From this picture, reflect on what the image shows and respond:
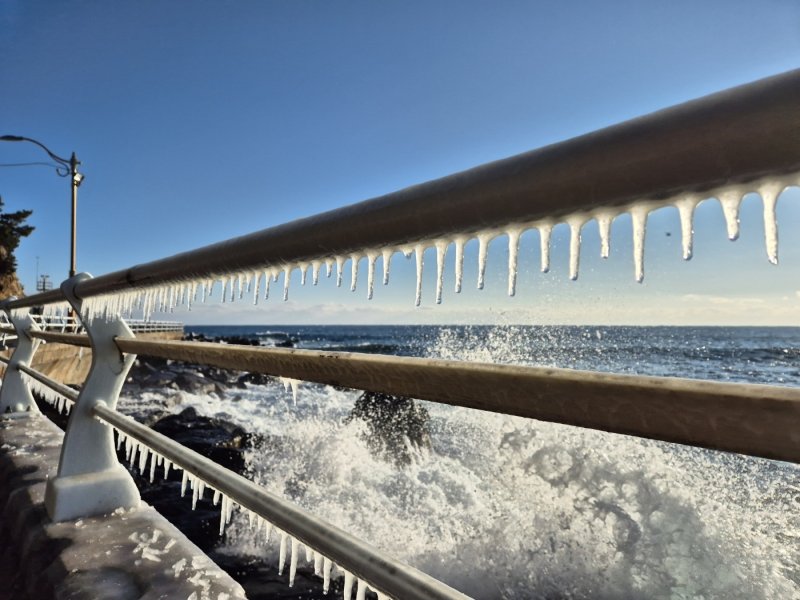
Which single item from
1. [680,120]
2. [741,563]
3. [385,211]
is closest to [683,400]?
[680,120]

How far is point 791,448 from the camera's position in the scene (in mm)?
436

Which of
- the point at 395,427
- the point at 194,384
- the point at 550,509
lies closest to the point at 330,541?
the point at 550,509

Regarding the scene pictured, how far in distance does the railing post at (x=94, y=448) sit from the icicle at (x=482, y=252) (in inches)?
68.7

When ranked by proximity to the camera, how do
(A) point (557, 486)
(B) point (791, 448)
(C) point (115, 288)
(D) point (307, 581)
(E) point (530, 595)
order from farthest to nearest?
(A) point (557, 486) < (E) point (530, 595) < (D) point (307, 581) < (C) point (115, 288) < (B) point (791, 448)

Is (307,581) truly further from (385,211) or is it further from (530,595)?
(385,211)

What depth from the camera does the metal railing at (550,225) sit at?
1.37 ft

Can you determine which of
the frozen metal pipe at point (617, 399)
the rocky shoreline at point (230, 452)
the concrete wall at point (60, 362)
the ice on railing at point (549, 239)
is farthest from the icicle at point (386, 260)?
the concrete wall at point (60, 362)

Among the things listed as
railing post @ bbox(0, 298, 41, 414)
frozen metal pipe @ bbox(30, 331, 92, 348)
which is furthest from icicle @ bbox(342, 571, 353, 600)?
railing post @ bbox(0, 298, 41, 414)

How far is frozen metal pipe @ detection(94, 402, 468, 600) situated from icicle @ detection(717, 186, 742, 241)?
526 mm

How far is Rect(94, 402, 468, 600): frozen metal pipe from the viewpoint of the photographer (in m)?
0.72

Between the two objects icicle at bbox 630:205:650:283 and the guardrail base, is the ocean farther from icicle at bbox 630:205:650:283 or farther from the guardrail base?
icicle at bbox 630:205:650:283

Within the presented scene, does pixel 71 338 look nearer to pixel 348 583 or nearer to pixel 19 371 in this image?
pixel 19 371

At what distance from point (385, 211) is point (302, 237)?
0.65 feet

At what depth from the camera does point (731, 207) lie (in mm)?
433
